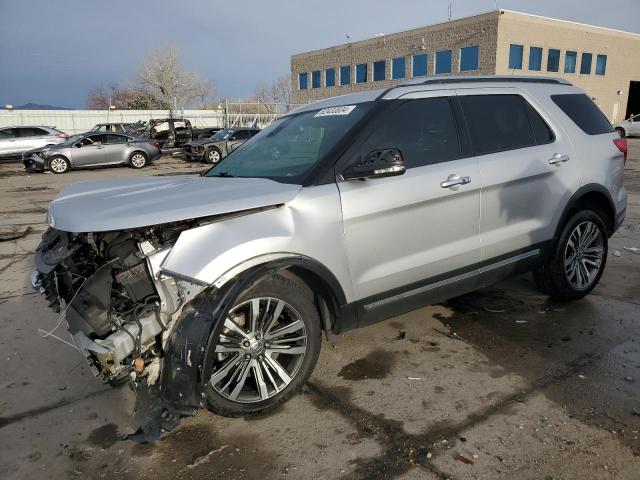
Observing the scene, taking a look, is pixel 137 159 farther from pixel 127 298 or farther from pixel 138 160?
pixel 127 298

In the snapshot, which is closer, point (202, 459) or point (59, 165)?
point (202, 459)

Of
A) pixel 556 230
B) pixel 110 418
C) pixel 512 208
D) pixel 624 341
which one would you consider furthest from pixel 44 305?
pixel 624 341

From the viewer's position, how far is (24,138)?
2228 centimetres

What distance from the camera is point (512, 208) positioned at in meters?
3.90

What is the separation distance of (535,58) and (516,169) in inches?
1586

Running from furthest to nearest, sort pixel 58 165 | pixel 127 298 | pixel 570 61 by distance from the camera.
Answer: pixel 570 61 → pixel 58 165 → pixel 127 298

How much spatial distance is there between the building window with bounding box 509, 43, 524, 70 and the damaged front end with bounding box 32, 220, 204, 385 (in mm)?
39665

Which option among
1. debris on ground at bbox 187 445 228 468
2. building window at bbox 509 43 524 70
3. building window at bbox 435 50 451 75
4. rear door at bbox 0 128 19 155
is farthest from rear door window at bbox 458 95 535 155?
building window at bbox 435 50 451 75

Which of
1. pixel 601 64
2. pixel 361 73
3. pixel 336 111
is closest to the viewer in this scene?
pixel 336 111

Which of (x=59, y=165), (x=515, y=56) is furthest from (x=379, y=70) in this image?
(x=59, y=165)

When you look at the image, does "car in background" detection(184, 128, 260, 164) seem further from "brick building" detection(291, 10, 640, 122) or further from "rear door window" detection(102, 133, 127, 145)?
"brick building" detection(291, 10, 640, 122)

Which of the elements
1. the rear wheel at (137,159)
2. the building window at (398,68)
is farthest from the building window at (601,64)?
the rear wheel at (137,159)

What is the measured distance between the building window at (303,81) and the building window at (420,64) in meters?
14.4

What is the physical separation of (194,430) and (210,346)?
0.67 m
